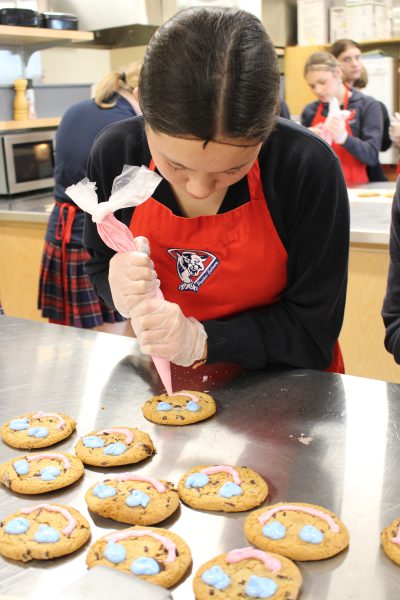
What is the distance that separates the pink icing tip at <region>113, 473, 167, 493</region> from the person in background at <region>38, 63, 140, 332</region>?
176cm

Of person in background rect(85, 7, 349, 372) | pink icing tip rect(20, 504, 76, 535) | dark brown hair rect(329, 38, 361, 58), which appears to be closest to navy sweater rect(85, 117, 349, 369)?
person in background rect(85, 7, 349, 372)

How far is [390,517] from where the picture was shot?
2.93 feet

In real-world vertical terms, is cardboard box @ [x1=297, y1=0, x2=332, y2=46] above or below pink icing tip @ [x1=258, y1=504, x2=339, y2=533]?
above

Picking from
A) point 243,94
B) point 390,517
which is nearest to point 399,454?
point 390,517

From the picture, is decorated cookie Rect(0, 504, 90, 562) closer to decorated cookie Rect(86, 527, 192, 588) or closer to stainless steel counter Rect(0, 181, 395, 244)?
decorated cookie Rect(86, 527, 192, 588)

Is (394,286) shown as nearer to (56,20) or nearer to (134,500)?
(134,500)

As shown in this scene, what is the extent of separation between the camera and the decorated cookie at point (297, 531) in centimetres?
84

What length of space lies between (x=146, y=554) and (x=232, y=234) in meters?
0.66

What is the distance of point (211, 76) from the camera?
0.92 meters

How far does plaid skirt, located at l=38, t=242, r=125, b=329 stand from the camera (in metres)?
2.88

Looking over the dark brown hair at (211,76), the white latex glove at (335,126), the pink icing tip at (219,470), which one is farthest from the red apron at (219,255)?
the white latex glove at (335,126)

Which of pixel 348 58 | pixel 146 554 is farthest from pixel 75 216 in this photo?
pixel 348 58

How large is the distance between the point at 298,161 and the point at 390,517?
66 centimetres

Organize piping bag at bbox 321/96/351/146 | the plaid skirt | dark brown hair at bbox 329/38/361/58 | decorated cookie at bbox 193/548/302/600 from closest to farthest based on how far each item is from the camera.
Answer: decorated cookie at bbox 193/548/302/600 → the plaid skirt → piping bag at bbox 321/96/351/146 → dark brown hair at bbox 329/38/361/58
